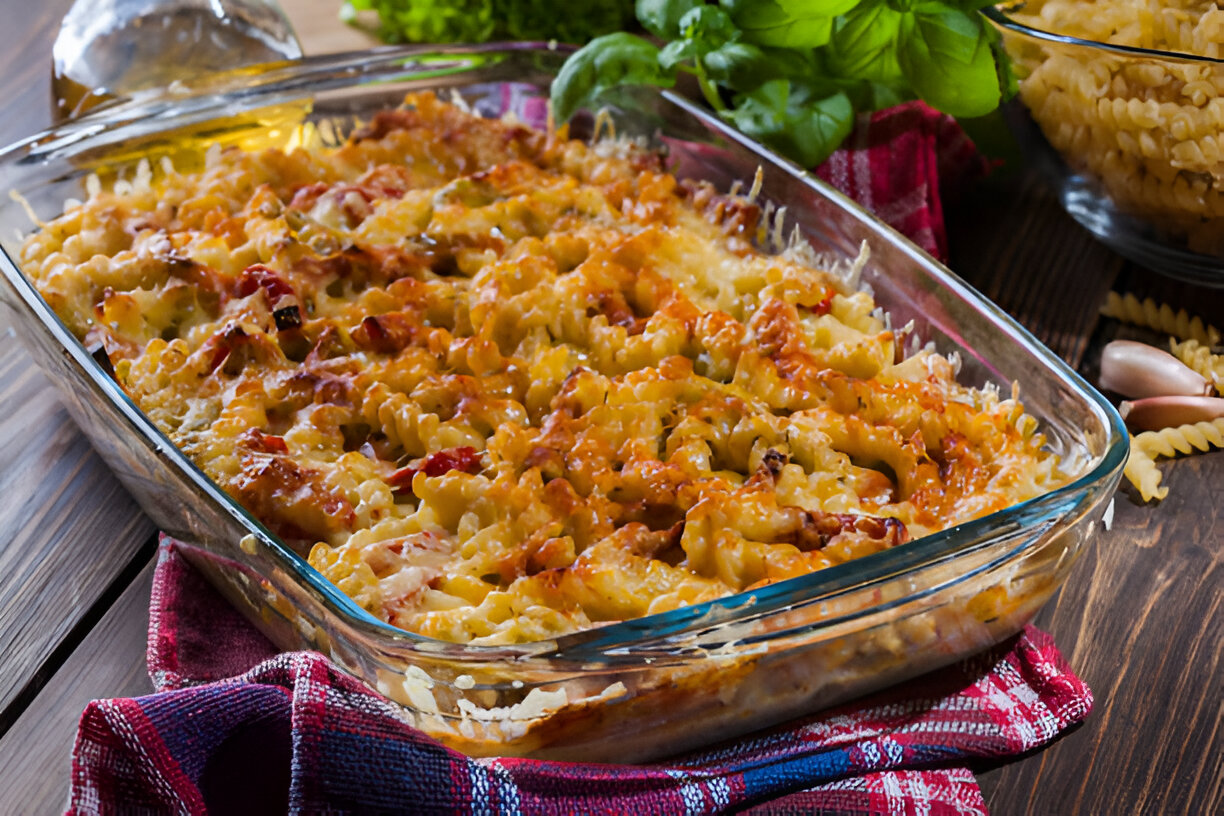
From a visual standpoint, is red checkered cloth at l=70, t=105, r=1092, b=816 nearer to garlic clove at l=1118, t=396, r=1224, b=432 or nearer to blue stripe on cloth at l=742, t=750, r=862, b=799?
blue stripe on cloth at l=742, t=750, r=862, b=799

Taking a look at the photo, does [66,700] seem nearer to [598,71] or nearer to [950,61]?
[598,71]

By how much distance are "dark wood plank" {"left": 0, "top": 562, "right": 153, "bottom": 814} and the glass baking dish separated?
100mm

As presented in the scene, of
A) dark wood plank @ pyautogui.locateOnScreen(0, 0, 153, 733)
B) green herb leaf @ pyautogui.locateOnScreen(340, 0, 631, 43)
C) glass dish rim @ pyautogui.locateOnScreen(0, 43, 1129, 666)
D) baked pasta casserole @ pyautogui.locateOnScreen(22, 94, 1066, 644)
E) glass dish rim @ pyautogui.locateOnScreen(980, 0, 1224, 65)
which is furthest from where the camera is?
green herb leaf @ pyautogui.locateOnScreen(340, 0, 631, 43)

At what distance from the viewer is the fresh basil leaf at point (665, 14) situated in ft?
5.49

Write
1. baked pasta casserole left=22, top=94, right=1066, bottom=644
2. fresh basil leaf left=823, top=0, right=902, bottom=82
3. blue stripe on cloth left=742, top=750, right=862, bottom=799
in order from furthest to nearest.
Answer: fresh basil leaf left=823, top=0, right=902, bottom=82 → baked pasta casserole left=22, top=94, right=1066, bottom=644 → blue stripe on cloth left=742, top=750, right=862, bottom=799

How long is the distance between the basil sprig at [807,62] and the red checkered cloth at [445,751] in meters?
0.73

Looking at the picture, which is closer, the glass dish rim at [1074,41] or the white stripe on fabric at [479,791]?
the white stripe on fabric at [479,791]

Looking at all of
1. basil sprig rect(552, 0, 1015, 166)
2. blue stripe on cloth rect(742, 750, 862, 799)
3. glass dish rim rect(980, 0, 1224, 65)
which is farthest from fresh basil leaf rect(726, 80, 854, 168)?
blue stripe on cloth rect(742, 750, 862, 799)

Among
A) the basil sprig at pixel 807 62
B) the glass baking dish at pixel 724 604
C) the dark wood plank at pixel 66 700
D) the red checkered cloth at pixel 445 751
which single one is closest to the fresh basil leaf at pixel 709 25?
the basil sprig at pixel 807 62

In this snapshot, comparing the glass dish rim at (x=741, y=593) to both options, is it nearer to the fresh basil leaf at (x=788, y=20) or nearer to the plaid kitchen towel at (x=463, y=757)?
the plaid kitchen towel at (x=463, y=757)

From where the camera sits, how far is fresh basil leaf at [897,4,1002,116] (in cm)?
148

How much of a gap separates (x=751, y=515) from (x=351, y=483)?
408 millimetres

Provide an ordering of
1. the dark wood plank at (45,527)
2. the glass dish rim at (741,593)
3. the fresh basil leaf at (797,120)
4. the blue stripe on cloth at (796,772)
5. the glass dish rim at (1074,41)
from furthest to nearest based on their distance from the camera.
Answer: the fresh basil leaf at (797,120), the glass dish rim at (1074,41), the dark wood plank at (45,527), the blue stripe on cloth at (796,772), the glass dish rim at (741,593)

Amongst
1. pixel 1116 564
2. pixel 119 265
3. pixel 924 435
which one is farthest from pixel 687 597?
pixel 119 265
